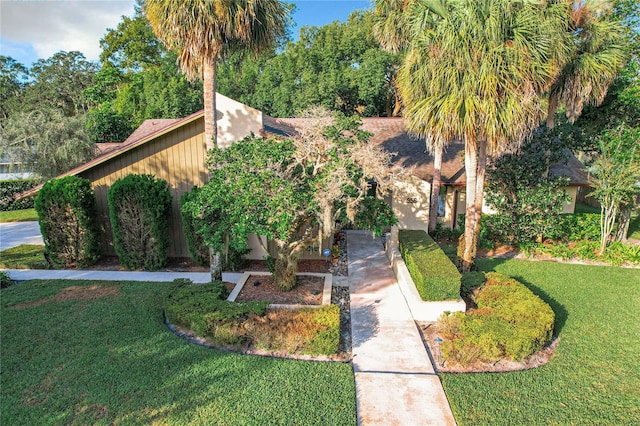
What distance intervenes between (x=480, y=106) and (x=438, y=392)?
7.04m

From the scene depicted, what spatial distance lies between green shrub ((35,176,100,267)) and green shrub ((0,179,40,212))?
14774 mm

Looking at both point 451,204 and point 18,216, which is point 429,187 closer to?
point 451,204

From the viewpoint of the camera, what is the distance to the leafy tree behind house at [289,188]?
26.7 feet

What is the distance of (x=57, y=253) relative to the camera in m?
12.2

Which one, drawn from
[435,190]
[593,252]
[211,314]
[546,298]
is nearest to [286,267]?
[211,314]

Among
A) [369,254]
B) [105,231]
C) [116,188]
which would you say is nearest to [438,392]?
[369,254]

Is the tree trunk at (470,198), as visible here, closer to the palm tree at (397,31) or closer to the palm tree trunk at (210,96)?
the palm tree at (397,31)

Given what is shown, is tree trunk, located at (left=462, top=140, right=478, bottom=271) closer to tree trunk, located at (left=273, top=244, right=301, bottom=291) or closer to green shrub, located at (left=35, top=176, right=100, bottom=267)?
tree trunk, located at (left=273, top=244, right=301, bottom=291)

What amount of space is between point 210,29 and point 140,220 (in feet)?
20.9

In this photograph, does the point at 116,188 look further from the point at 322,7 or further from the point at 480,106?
the point at 322,7

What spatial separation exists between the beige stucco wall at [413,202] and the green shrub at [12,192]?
898 inches

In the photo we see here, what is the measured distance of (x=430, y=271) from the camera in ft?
31.3

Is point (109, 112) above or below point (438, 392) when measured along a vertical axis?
above

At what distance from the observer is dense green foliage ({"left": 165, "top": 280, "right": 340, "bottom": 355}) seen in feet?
23.9
